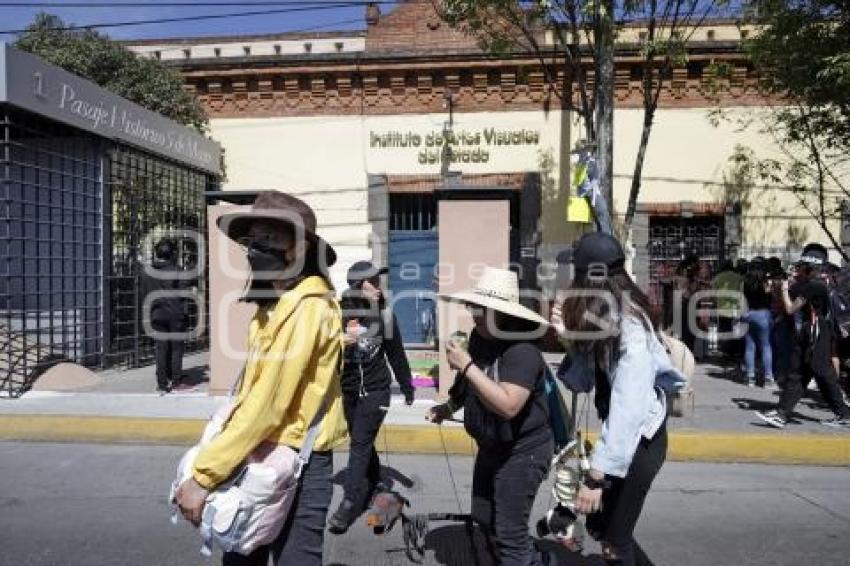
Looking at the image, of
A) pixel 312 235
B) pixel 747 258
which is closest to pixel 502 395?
pixel 312 235

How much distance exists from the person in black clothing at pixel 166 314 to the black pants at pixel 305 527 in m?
7.07

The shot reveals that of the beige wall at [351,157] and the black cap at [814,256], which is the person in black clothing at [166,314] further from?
the black cap at [814,256]

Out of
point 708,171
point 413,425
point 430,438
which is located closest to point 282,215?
point 430,438

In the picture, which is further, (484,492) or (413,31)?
(413,31)

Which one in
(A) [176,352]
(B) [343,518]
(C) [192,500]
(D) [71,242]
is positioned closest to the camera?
(C) [192,500]

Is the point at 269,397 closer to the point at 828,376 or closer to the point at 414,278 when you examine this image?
the point at 828,376

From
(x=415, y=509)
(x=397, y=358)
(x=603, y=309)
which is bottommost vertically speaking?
(x=415, y=509)

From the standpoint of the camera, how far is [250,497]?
2.44 m

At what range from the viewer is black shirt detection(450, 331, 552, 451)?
336 cm

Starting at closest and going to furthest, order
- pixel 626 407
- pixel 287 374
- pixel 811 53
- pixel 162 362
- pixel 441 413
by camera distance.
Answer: pixel 287 374
pixel 626 407
pixel 441 413
pixel 162 362
pixel 811 53

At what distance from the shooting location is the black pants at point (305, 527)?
2.63 meters

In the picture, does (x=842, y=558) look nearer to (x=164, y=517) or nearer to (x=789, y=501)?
(x=789, y=501)

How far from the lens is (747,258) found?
13.6 m

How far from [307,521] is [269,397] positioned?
493 mm
